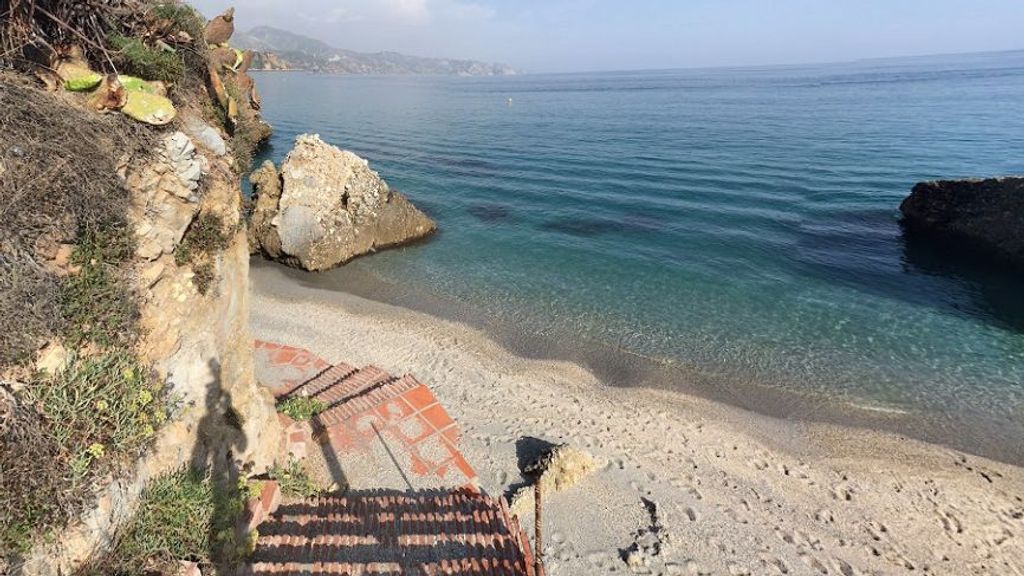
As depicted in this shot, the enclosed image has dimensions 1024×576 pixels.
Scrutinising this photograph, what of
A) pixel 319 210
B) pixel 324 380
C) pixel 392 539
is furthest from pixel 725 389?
pixel 319 210

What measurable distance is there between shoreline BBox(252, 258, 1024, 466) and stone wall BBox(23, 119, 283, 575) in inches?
364

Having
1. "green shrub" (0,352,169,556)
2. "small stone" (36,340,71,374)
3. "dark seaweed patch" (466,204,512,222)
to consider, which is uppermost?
"small stone" (36,340,71,374)

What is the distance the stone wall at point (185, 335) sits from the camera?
5.74 metres

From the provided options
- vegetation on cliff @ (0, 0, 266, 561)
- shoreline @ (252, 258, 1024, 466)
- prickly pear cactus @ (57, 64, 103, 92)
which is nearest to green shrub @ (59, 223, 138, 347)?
vegetation on cliff @ (0, 0, 266, 561)

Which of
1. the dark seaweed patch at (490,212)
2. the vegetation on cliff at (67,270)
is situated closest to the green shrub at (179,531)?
the vegetation on cliff at (67,270)

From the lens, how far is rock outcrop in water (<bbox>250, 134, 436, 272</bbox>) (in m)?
21.2

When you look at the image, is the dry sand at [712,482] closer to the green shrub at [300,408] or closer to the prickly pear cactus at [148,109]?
the green shrub at [300,408]

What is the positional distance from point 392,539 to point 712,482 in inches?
276

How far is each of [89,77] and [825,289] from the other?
891 inches

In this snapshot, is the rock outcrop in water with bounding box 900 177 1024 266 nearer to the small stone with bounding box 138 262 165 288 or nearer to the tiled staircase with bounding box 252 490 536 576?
the tiled staircase with bounding box 252 490 536 576

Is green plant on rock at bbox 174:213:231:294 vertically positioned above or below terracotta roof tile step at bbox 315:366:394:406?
above

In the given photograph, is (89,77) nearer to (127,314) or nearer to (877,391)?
(127,314)

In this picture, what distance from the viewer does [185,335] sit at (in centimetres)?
699

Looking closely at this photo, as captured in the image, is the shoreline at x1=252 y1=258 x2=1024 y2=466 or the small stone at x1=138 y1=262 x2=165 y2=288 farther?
the shoreline at x1=252 y1=258 x2=1024 y2=466
